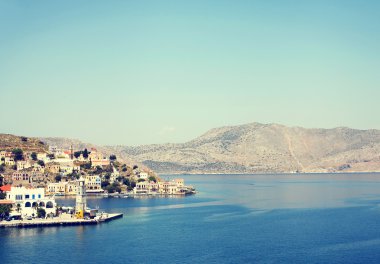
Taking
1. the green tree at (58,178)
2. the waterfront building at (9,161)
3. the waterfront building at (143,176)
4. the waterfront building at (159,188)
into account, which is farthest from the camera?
the waterfront building at (143,176)

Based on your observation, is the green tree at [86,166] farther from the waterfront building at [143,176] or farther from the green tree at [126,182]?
the waterfront building at [143,176]

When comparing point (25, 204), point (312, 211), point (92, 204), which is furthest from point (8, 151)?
point (312, 211)

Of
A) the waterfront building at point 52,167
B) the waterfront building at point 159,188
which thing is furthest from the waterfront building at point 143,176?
the waterfront building at point 52,167

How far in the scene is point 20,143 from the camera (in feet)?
575

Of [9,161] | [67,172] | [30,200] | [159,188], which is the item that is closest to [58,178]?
[67,172]

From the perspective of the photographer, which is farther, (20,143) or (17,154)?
(20,143)

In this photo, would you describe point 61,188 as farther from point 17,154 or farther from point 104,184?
point 17,154

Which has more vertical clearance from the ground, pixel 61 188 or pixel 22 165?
pixel 22 165

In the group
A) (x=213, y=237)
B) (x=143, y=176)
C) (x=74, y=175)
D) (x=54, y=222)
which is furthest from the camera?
(x=143, y=176)

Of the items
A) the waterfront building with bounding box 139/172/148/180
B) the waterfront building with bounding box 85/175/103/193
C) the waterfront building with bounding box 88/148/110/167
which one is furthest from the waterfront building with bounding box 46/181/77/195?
the waterfront building with bounding box 139/172/148/180

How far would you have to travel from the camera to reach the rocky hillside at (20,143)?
6670 inches

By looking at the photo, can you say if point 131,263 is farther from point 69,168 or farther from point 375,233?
point 69,168

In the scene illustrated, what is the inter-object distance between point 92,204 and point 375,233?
67433 millimetres

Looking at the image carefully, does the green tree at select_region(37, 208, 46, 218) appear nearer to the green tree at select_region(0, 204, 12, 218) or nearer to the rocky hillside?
the green tree at select_region(0, 204, 12, 218)
